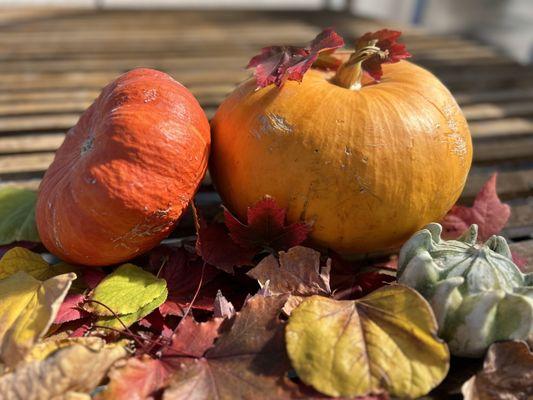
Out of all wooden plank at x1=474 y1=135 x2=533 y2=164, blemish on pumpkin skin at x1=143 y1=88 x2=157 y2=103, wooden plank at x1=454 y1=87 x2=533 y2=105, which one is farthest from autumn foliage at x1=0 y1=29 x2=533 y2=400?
wooden plank at x1=454 y1=87 x2=533 y2=105

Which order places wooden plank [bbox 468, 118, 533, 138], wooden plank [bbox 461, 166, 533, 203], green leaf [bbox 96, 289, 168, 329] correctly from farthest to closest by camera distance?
wooden plank [bbox 468, 118, 533, 138]
wooden plank [bbox 461, 166, 533, 203]
green leaf [bbox 96, 289, 168, 329]

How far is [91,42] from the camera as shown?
10.9 feet

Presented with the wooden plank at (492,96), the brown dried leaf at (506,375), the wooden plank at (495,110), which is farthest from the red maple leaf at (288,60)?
the wooden plank at (492,96)

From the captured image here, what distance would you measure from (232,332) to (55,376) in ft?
0.94

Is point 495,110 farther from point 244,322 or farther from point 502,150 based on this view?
point 244,322

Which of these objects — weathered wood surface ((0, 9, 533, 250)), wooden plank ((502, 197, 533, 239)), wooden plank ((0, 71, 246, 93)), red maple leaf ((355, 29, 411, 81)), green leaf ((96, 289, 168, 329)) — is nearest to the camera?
green leaf ((96, 289, 168, 329))

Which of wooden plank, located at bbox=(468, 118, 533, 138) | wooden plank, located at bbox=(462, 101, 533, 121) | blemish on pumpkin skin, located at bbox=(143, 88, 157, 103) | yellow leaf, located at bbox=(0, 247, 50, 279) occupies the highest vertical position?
blemish on pumpkin skin, located at bbox=(143, 88, 157, 103)

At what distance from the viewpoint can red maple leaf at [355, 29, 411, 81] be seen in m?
1.27

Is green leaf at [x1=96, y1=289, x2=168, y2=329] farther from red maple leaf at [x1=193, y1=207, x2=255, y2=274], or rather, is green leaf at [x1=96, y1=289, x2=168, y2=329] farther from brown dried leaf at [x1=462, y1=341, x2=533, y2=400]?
brown dried leaf at [x1=462, y1=341, x2=533, y2=400]

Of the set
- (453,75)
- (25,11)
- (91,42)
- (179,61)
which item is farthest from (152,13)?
(453,75)

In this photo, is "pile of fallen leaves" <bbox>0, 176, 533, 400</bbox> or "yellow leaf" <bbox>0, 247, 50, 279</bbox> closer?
"pile of fallen leaves" <bbox>0, 176, 533, 400</bbox>

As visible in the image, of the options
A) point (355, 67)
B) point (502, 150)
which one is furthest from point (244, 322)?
point (502, 150)

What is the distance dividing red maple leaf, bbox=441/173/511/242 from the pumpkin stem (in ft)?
1.31

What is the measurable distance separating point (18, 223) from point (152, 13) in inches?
140
